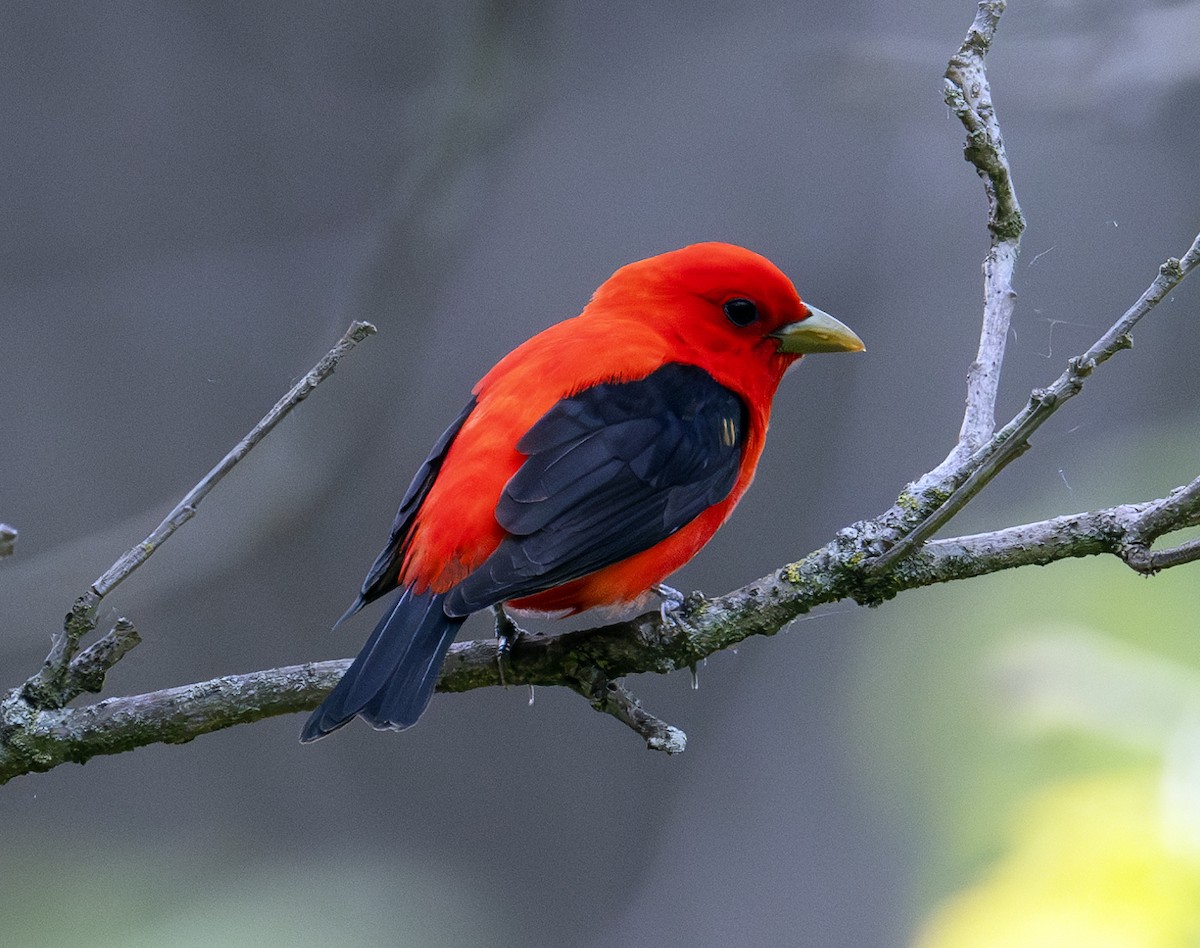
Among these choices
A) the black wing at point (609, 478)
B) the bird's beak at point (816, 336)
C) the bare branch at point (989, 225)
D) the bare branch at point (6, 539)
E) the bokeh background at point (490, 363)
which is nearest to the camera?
the bare branch at point (6, 539)

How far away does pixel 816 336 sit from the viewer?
3812mm

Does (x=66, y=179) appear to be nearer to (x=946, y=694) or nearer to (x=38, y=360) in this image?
(x=38, y=360)

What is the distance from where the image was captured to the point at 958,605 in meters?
5.13

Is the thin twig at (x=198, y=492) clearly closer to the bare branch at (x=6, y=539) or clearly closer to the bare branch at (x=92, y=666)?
the bare branch at (x=92, y=666)

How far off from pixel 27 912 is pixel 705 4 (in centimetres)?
490

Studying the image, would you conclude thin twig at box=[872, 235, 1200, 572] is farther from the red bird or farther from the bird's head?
the bird's head


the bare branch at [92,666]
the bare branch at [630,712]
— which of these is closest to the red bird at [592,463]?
the bare branch at [630,712]

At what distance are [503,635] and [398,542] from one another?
1.23 feet

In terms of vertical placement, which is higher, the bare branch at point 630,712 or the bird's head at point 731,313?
the bird's head at point 731,313

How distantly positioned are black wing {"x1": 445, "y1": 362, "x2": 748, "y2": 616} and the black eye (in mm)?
245

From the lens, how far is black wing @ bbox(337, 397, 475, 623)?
327 cm

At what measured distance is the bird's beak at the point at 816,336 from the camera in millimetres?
3795

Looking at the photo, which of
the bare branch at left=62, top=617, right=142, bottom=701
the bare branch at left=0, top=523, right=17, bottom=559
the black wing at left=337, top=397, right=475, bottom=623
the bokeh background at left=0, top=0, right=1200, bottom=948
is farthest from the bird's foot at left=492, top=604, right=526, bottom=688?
the bokeh background at left=0, top=0, right=1200, bottom=948

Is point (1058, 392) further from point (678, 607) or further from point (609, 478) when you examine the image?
point (609, 478)
